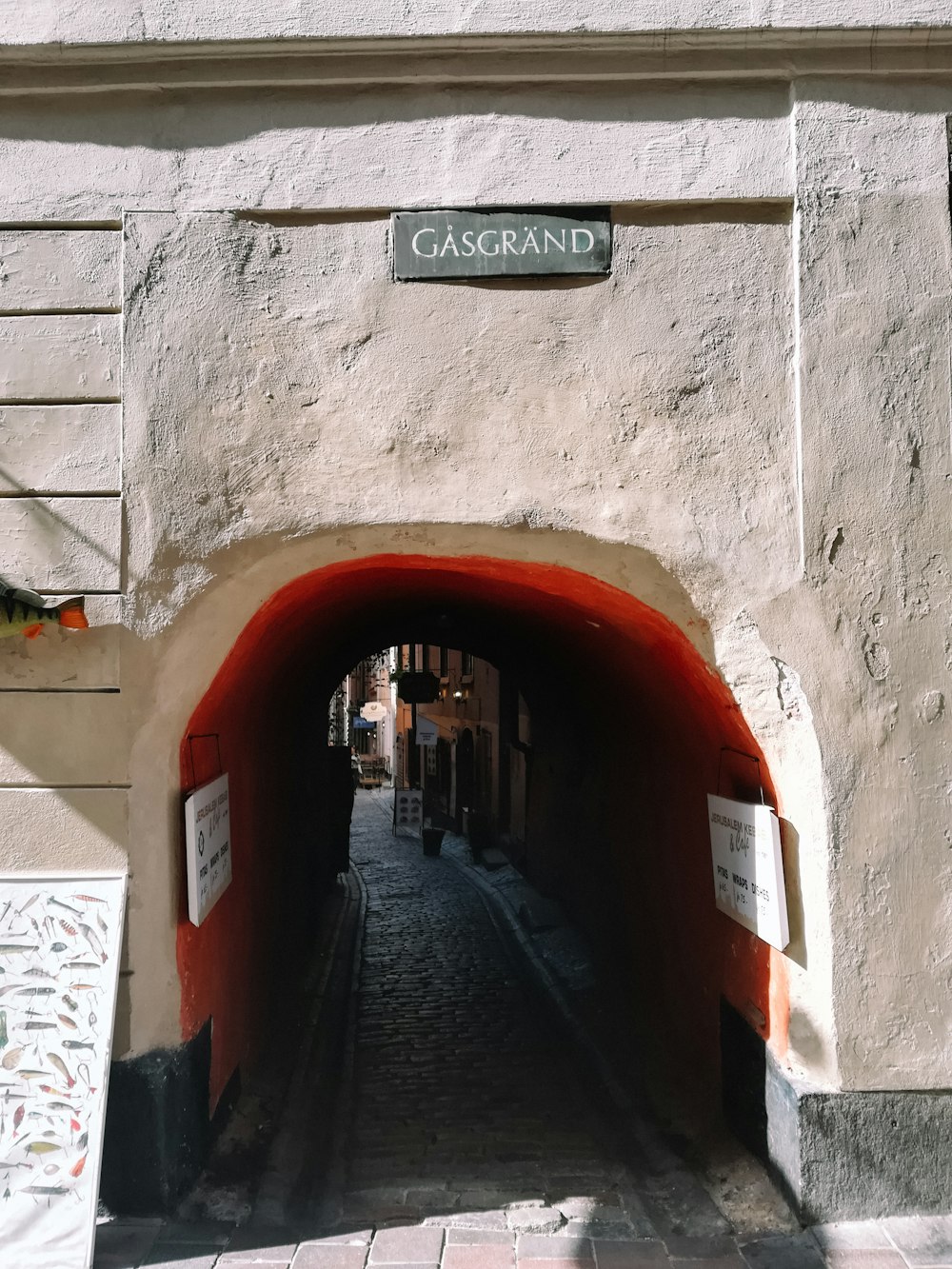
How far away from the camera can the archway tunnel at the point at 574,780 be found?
482 cm

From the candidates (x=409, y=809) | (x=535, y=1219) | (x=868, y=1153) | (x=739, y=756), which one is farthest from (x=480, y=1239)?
(x=409, y=809)

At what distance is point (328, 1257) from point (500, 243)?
4422mm

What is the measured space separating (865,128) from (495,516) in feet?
8.19

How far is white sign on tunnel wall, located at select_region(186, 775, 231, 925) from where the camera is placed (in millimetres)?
4293

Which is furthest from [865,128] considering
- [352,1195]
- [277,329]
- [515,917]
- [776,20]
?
[515,917]

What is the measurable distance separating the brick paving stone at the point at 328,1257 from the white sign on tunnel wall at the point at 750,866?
220cm

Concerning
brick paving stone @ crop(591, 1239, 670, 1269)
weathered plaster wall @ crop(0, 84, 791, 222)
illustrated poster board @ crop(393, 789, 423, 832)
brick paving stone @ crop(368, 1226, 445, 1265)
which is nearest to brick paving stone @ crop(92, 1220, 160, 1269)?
brick paving stone @ crop(368, 1226, 445, 1265)

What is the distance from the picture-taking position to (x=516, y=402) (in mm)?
4285

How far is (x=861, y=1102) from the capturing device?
4.05m

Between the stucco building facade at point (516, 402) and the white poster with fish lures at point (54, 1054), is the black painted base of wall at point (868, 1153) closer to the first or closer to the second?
the stucco building facade at point (516, 402)

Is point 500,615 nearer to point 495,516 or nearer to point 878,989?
point 495,516

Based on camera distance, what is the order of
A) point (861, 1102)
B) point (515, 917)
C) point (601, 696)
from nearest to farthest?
point (861, 1102) → point (601, 696) → point (515, 917)

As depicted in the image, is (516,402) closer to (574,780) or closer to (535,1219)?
(535,1219)

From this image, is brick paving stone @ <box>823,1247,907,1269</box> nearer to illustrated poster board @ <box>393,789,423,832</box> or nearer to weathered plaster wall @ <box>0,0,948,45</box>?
weathered plaster wall @ <box>0,0,948,45</box>
